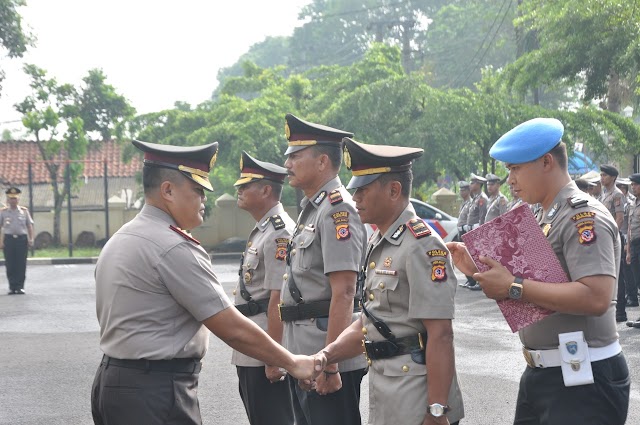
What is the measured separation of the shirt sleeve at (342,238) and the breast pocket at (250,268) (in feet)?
2.93

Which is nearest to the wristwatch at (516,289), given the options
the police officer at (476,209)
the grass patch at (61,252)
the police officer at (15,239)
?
the police officer at (476,209)

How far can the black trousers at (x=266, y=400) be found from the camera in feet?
17.7

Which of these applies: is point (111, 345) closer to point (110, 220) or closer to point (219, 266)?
point (219, 266)

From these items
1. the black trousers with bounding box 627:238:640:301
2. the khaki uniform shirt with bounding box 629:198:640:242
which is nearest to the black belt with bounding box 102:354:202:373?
the khaki uniform shirt with bounding box 629:198:640:242

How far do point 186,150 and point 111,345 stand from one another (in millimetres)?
854

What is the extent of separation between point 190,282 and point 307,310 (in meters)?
1.24

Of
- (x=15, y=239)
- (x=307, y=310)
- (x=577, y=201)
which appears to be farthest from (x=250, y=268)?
(x=15, y=239)

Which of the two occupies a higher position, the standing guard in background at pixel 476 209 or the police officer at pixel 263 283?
the police officer at pixel 263 283

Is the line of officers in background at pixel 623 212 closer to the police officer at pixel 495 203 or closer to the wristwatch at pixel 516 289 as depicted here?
the police officer at pixel 495 203

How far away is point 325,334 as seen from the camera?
15.7 feet

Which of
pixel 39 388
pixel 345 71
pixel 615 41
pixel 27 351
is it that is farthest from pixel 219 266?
pixel 39 388

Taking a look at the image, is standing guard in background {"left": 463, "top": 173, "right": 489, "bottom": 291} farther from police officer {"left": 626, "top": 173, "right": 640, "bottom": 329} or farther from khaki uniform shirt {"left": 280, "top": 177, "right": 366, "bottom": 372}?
khaki uniform shirt {"left": 280, "top": 177, "right": 366, "bottom": 372}

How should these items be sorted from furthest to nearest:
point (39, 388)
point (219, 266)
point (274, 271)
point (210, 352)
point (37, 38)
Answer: point (37, 38) < point (219, 266) < point (210, 352) < point (39, 388) < point (274, 271)

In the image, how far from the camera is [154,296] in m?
3.70
